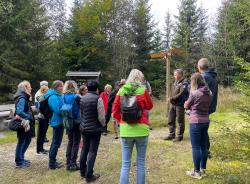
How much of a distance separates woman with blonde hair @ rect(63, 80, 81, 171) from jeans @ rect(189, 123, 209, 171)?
228 centimetres

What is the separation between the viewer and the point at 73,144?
656 centimetres

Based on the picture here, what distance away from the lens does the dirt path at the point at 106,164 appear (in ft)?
20.4

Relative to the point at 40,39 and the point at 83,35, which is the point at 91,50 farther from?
the point at 40,39

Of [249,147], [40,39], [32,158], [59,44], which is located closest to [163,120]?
[32,158]

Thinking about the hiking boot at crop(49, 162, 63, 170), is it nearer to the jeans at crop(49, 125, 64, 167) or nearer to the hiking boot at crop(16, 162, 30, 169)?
the jeans at crop(49, 125, 64, 167)

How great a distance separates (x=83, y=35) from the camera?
32.9 m

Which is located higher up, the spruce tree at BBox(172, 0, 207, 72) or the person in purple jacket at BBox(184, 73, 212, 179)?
the spruce tree at BBox(172, 0, 207, 72)

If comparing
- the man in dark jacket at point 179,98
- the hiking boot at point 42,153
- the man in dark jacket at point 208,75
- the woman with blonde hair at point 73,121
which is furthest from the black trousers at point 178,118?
the hiking boot at point 42,153

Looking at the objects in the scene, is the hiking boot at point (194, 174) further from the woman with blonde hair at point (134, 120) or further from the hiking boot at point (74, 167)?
the hiking boot at point (74, 167)

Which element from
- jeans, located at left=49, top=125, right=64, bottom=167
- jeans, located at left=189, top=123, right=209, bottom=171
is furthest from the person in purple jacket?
jeans, located at left=49, top=125, right=64, bottom=167

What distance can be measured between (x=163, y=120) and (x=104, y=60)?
20.6 m

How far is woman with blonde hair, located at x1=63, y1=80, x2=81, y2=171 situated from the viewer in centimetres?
649

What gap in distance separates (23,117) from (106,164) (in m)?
1.98

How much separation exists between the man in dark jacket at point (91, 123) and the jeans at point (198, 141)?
1557 mm
